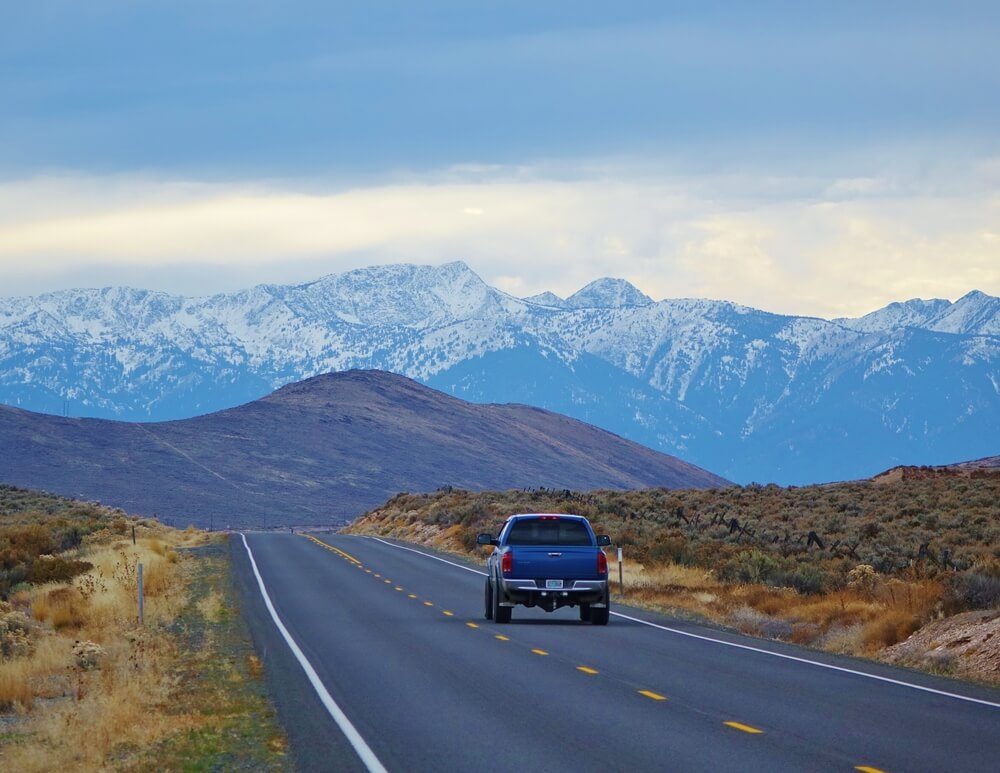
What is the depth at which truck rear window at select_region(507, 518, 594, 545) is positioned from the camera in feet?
89.8

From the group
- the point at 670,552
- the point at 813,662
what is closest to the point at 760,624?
the point at 813,662

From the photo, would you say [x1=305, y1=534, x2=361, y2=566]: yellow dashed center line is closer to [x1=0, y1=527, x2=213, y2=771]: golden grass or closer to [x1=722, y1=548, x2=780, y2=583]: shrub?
[x1=0, y1=527, x2=213, y2=771]: golden grass

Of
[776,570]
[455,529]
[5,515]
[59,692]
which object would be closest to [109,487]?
[5,515]

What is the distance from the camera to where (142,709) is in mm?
15875

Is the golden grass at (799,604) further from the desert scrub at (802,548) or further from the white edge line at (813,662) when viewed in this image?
the white edge line at (813,662)

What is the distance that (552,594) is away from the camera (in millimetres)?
26031

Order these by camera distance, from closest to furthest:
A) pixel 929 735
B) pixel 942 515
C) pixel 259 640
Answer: pixel 929 735
pixel 259 640
pixel 942 515

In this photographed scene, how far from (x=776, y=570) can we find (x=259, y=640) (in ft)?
43.5

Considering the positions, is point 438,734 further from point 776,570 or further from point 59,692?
point 776,570

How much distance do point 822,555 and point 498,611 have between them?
1398 cm

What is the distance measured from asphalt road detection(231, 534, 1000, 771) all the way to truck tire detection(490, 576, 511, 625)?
32 centimetres

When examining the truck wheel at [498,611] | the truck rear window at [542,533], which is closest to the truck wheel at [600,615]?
the truck rear window at [542,533]

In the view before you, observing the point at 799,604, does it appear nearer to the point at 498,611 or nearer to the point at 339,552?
the point at 498,611

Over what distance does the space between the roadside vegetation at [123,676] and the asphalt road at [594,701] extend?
0.62 m
